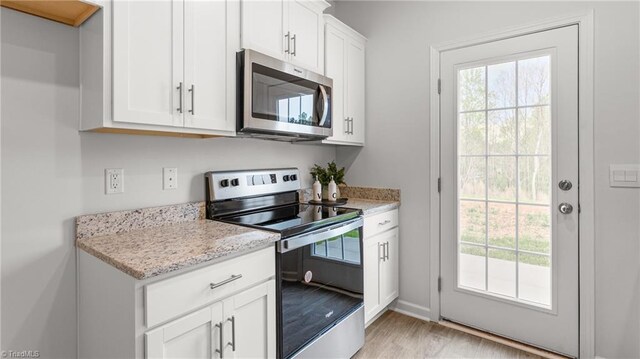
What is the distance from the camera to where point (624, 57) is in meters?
1.80

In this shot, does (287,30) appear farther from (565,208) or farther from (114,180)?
(565,208)

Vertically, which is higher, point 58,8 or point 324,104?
point 58,8

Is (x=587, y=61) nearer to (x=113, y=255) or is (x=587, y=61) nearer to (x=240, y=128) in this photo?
(x=240, y=128)

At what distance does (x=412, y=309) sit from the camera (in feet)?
8.37

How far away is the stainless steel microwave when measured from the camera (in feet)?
5.47

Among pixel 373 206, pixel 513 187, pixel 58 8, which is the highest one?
pixel 58 8

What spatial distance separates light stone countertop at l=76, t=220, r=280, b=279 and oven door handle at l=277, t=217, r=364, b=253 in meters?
0.06

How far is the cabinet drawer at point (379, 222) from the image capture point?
221 cm

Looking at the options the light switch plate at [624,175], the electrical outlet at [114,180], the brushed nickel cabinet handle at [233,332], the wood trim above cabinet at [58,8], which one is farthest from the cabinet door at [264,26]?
the light switch plate at [624,175]

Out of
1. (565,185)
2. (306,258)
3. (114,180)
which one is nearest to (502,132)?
(565,185)

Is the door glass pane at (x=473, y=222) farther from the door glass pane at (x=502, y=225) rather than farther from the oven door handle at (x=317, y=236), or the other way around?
the oven door handle at (x=317, y=236)

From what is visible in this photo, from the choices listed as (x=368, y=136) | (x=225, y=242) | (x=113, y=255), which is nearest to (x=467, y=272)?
(x=368, y=136)

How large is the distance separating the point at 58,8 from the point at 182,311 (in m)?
1.25

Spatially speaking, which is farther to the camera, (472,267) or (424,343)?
(472,267)
